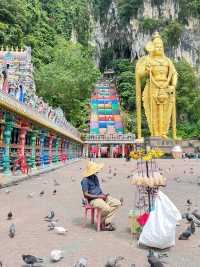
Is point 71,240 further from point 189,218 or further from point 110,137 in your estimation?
point 110,137

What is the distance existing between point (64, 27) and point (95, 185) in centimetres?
5811

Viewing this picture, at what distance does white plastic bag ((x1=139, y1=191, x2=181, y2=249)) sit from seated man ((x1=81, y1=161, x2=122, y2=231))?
100 cm

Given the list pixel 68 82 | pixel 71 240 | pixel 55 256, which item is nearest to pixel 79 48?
pixel 68 82

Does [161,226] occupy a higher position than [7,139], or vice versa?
[7,139]

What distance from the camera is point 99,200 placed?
559 centimetres

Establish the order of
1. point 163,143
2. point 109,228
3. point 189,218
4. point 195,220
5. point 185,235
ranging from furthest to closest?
1. point 163,143
2. point 195,220
3. point 189,218
4. point 109,228
5. point 185,235

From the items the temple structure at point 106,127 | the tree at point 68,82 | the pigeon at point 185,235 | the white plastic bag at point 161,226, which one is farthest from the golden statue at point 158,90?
the white plastic bag at point 161,226

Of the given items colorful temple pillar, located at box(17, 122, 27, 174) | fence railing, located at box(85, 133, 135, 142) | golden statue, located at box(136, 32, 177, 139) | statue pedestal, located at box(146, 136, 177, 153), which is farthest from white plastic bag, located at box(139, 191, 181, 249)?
fence railing, located at box(85, 133, 135, 142)

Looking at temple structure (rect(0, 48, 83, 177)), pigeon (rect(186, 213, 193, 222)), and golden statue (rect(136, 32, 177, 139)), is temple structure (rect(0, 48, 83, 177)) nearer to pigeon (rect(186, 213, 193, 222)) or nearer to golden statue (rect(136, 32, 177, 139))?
pigeon (rect(186, 213, 193, 222))

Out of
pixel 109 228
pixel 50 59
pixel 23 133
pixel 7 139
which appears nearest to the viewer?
pixel 109 228

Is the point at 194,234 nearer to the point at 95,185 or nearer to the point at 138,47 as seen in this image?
the point at 95,185

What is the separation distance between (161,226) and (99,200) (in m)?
1.26

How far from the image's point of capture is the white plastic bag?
4.51 meters

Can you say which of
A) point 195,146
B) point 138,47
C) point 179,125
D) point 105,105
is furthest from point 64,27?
point 195,146
